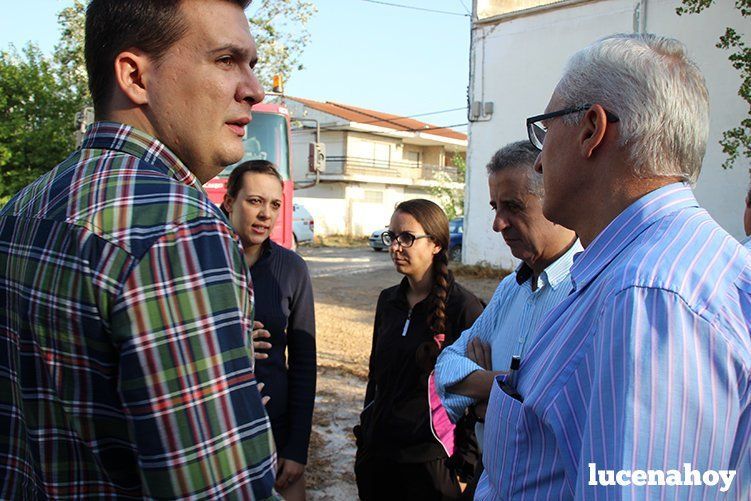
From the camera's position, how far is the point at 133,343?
3.03 ft

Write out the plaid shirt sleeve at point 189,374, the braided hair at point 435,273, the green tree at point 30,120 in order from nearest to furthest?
the plaid shirt sleeve at point 189,374
the braided hair at point 435,273
the green tree at point 30,120

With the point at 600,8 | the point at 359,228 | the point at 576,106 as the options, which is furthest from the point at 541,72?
the point at 359,228

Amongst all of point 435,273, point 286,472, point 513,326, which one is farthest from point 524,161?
point 286,472

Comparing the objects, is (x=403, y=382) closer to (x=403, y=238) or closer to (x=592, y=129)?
(x=403, y=238)

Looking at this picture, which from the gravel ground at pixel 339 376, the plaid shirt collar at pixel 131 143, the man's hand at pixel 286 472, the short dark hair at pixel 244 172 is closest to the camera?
the plaid shirt collar at pixel 131 143

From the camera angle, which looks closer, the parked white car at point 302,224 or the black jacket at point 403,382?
the black jacket at point 403,382

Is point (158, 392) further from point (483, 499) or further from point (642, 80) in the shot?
point (642, 80)

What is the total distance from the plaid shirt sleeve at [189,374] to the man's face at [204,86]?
307mm

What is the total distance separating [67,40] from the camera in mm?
18469

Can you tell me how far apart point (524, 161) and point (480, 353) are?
784mm

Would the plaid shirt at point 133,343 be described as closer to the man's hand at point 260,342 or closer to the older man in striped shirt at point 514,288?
the older man in striped shirt at point 514,288

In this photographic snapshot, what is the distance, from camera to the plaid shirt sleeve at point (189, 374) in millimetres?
922

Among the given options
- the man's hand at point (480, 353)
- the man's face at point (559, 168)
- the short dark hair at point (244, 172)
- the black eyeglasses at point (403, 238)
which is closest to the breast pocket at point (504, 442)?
the man's face at point (559, 168)

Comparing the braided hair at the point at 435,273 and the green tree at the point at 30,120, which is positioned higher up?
the green tree at the point at 30,120
